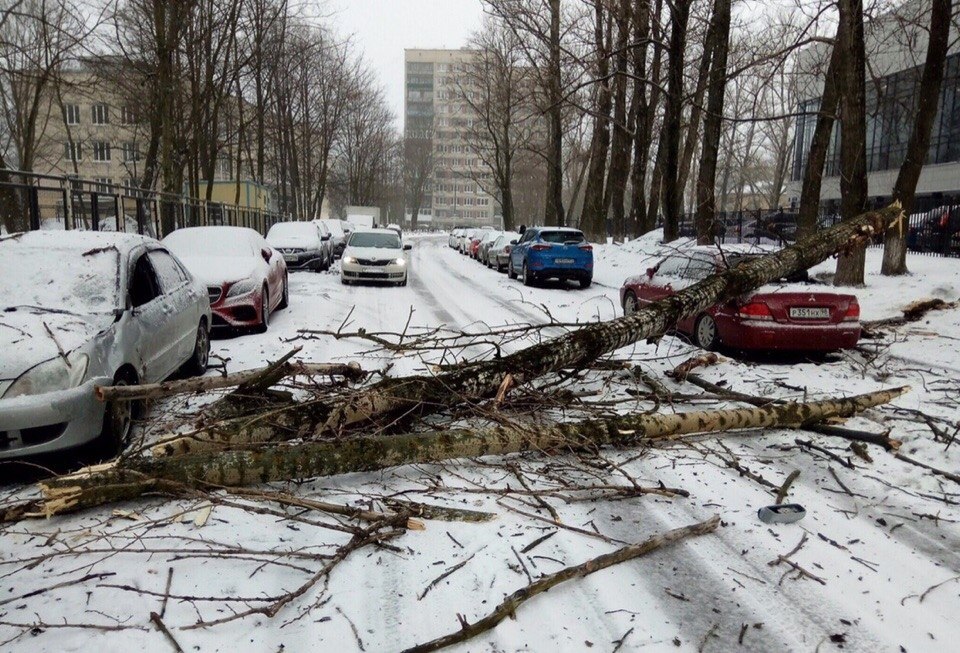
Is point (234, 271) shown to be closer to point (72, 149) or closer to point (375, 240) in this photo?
point (375, 240)

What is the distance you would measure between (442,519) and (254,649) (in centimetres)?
136

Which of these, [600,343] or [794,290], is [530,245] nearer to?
[794,290]

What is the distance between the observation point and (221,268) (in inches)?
399

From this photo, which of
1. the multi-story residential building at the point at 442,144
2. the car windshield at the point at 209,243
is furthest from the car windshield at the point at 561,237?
the multi-story residential building at the point at 442,144

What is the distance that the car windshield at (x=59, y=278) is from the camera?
516 centimetres

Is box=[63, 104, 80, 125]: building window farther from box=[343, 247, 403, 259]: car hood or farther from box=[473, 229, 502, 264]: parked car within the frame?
box=[343, 247, 403, 259]: car hood

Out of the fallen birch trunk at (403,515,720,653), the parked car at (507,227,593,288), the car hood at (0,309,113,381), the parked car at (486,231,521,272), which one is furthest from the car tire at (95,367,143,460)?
the parked car at (486,231,521,272)

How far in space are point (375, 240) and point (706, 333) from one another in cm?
1186

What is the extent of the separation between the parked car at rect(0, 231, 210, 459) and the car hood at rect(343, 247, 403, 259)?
10231mm

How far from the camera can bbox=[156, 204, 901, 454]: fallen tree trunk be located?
15.6ft

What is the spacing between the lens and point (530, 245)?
18469 mm

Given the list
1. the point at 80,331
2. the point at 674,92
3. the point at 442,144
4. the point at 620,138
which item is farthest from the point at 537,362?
the point at 442,144

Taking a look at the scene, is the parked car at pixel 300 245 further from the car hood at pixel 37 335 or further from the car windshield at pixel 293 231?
the car hood at pixel 37 335

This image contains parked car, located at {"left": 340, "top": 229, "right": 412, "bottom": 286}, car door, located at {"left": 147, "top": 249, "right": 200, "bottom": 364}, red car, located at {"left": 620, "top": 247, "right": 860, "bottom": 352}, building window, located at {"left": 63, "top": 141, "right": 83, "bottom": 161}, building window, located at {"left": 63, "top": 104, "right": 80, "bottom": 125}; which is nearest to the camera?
car door, located at {"left": 147, "top": 249, "right": 200, "bottom": 364}
